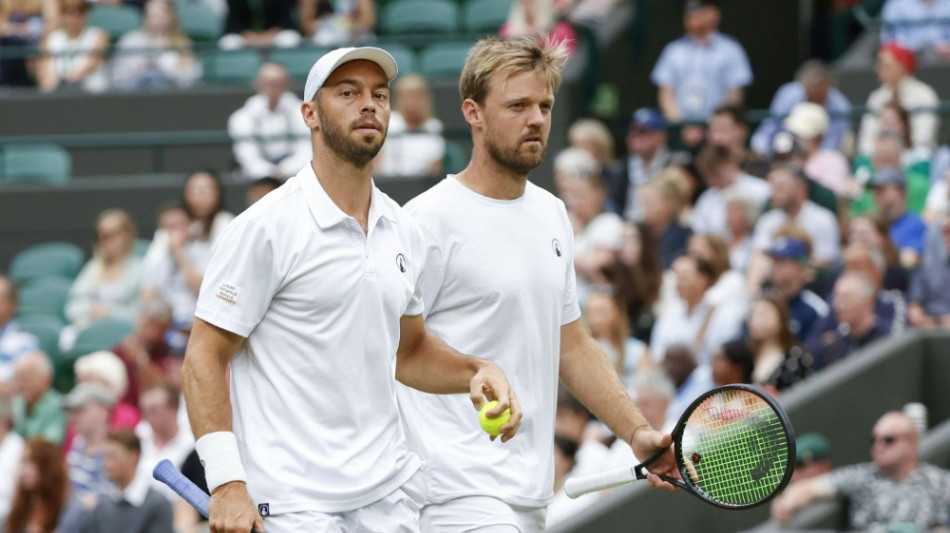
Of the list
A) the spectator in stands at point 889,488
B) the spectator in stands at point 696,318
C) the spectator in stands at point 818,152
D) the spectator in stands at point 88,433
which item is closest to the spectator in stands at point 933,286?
the spectator in stands at point 696,318

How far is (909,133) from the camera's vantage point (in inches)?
472

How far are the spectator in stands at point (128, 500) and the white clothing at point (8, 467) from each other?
91 cm

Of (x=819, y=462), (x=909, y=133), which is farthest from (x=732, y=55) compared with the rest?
(x=819, y=462)

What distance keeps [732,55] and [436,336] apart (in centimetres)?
896

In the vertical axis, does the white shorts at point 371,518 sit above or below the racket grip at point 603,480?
above

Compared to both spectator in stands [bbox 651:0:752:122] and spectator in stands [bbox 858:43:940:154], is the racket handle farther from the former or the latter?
spectator in stands [bbox 651:0:752:122]

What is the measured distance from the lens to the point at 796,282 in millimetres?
9906

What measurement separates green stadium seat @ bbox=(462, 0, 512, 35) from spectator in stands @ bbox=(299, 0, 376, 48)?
0.87 metres

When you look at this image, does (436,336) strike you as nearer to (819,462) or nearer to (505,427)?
(505,427)

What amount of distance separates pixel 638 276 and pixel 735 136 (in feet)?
6.43

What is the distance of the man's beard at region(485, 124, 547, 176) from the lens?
5445 mm

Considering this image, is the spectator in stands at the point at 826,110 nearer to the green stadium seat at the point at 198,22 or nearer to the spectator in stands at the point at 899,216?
the spectator in stands at the point at 899,216

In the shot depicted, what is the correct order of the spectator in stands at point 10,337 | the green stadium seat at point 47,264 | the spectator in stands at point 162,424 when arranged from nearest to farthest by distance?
the spectator in stands at point 162,424 < the spectator in stands at point 10,337 < the green stadium seat at point 47,264

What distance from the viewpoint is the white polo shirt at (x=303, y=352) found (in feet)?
15.2
